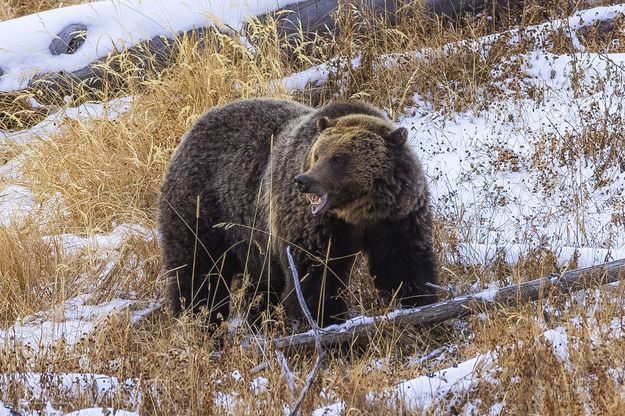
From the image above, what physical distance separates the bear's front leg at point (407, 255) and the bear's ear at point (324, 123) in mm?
631

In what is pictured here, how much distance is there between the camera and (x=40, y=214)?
25.1 feet

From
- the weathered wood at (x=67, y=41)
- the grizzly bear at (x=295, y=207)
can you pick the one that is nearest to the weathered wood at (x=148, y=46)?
the weathered wood at (x=67, y=41)

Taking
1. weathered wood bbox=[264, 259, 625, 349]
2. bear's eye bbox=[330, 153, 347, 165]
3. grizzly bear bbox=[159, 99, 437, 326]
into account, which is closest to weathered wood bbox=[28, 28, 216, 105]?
grizzly bear bbox=[159, 99, 437, 326]

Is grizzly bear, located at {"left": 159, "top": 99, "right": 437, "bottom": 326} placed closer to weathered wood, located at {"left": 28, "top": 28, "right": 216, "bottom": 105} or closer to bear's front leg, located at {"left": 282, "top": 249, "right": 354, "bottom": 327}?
bear's front leg, located at {"left": 282, "top": 249, "right": 354, "bottom": 327}

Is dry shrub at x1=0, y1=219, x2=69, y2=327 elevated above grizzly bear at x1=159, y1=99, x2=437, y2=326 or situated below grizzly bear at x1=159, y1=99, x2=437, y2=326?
below

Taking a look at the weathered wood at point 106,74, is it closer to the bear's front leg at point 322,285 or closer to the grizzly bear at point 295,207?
the grizzly bear at point 295,207

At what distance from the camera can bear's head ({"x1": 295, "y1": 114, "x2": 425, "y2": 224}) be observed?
5328 millimetres

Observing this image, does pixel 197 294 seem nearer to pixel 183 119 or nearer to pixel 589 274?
pixel 183 119

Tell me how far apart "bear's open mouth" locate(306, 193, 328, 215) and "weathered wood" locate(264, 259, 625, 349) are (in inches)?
24.9

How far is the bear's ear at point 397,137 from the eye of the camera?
17.6ft

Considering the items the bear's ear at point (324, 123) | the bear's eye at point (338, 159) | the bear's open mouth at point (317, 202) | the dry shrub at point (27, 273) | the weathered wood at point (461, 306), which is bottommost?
the dry shrub at point (27, 273)

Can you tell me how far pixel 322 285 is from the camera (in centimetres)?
546

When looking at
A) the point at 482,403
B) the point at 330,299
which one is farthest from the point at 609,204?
the point at 482,403

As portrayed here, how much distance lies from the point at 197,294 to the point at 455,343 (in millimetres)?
1834
